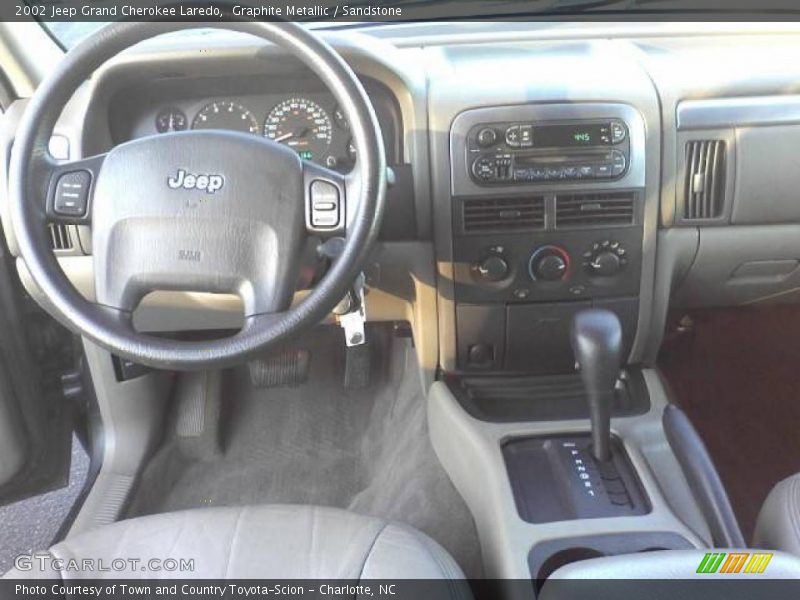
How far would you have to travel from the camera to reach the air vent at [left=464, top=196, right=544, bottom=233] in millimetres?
1560

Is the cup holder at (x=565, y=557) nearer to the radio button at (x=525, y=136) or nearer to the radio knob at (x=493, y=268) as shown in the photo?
the radio knob at (x=493, y=268)

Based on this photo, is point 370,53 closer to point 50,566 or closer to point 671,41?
point 671,41

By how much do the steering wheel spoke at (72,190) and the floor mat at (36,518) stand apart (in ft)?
3.23

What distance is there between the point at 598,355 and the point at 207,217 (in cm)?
68

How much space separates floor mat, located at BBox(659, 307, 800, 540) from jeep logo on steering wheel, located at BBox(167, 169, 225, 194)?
1317 millimetres

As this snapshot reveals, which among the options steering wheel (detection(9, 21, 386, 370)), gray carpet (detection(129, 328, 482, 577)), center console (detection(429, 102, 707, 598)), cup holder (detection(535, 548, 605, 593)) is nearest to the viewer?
steering wheel (detection(9, 21, 386, 370))

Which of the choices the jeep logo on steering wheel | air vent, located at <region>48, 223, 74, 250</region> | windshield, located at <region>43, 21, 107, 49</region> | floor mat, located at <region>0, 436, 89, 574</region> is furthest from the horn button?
floor mat, located at <region>0, 436, 89, 574</region>

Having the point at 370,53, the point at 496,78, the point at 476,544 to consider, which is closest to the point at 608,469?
the point at 476,544

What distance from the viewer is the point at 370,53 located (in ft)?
4.85

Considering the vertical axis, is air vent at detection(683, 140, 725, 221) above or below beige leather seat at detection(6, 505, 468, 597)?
above

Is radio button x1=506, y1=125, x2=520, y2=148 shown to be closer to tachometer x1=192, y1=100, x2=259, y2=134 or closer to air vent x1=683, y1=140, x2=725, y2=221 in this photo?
air vent x1=683, y1=140, x2=725, y2=221

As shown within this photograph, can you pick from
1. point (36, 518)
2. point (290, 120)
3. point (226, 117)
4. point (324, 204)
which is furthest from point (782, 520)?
point (36, 518)

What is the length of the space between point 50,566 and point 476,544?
81 cm

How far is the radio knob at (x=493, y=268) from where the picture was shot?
5.27 feet
